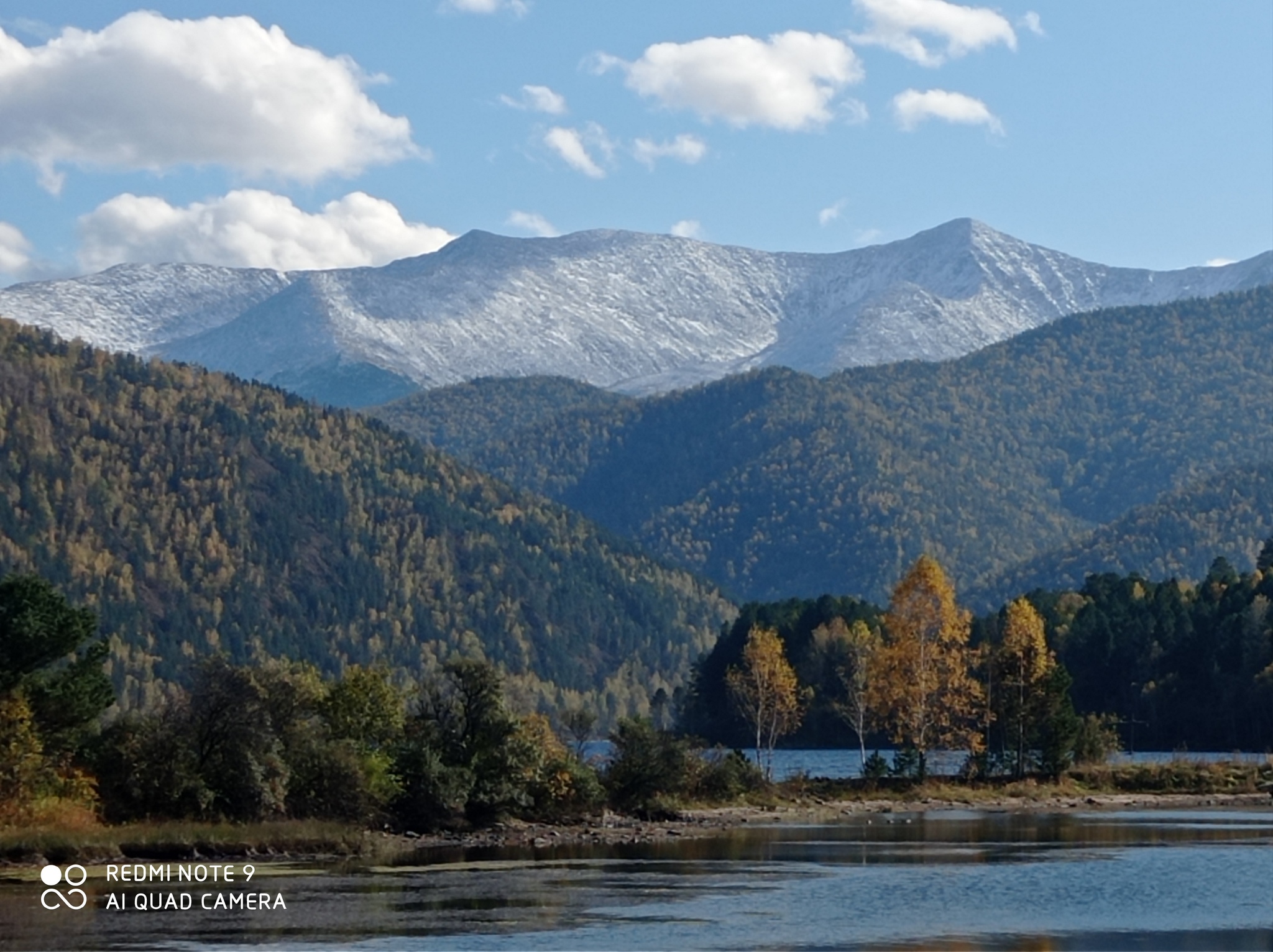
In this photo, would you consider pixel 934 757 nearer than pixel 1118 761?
No

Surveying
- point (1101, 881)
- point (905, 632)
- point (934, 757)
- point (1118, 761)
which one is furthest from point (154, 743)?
point (934, 757)

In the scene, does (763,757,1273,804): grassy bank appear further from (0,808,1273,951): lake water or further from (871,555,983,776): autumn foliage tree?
(0,808,1273,951): lake water

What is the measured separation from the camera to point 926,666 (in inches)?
4705

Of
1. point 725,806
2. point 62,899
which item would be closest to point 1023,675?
point 725,806

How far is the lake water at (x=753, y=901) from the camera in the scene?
2115 inches

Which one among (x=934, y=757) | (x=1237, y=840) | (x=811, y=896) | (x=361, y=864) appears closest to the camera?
(x=811, y=896)

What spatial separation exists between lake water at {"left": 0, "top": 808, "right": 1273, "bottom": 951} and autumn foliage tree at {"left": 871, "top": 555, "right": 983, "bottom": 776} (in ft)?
105

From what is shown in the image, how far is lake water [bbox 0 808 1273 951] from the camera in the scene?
176 feet

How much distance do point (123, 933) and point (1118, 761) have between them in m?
91.9

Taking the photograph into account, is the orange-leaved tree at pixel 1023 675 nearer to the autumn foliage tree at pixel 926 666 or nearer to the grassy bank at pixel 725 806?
the autumn foliage tree at pixel 926 666

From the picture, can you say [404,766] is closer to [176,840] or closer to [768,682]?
[176,840]

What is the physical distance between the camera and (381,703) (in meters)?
88.4

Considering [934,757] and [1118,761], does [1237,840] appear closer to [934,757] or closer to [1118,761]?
[1118,761]

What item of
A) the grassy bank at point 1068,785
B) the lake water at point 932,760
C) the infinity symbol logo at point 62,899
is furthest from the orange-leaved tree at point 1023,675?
the infinity symbol logo at point 62,899
